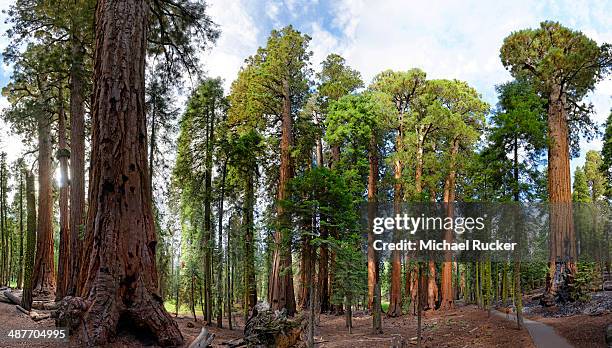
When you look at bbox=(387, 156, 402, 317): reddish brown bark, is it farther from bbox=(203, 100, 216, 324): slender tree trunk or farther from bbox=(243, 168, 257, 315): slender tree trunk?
bbox=(203, 100, 216, 324): slender tree trunk

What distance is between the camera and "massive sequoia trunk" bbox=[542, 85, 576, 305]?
56.2 feet

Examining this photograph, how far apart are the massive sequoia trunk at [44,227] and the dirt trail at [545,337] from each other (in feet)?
56.1

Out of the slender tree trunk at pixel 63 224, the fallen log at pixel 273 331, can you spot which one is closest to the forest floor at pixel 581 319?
the fallen log at pixel 273 331

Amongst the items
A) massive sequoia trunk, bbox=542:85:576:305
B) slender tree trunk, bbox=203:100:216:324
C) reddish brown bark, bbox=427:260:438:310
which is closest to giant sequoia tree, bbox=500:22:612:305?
massive sequoia trunk, bbox=542:85:576:305

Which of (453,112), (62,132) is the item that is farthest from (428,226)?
(62,132)

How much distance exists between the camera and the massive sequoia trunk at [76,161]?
1269 cm

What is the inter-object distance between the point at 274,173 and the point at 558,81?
43.1ft

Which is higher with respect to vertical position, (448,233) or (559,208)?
(559,208)

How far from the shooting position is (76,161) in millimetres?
13266

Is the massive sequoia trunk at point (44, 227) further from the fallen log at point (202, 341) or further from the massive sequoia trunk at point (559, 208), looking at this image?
the massive sequoia trunk at point (559, 208)

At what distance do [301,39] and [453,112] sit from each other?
9116 millimetres

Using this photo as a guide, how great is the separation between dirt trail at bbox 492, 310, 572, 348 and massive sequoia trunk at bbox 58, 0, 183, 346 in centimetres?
966

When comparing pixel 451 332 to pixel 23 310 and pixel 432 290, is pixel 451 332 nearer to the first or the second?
pixel 432 290

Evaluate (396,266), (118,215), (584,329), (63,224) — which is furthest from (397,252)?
(118,215)
